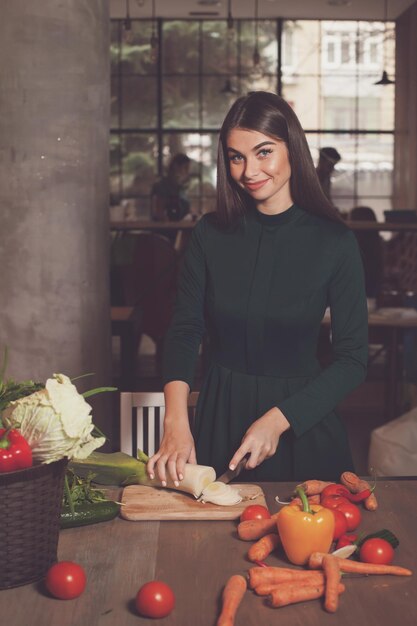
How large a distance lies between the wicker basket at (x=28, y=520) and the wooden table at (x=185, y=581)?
3cm

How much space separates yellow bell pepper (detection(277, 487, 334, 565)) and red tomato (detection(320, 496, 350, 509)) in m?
0.19

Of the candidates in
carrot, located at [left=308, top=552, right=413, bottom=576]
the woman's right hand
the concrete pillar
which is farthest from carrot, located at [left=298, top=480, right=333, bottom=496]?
the concrete pillar

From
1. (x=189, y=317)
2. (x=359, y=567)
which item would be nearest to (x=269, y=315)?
(x=189, y=317)

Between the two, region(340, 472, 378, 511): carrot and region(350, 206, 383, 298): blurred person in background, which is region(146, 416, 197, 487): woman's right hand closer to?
region(340, 472, 378, 511): carrot

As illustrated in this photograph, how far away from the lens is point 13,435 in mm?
1355

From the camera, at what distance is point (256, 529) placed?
1.59m

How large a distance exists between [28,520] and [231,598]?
318 mm

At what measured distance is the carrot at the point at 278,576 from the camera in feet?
4.58

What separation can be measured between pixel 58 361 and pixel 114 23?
32.5ft

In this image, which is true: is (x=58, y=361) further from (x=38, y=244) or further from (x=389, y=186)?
(x=389, y=186)

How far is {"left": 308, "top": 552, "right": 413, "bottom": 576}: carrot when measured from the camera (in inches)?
56.7

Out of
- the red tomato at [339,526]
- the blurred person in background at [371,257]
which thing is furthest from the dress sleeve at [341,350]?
the blurred person in background at [371,257]

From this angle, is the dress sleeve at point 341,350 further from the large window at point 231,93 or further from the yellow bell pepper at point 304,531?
the large window at point 231,93

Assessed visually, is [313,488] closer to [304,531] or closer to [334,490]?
[334,490]
